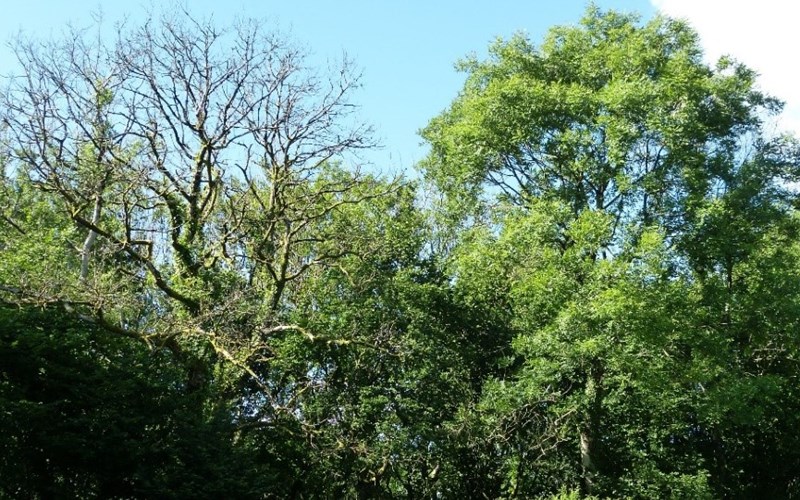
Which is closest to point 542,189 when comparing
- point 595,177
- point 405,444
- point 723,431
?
point 595,177

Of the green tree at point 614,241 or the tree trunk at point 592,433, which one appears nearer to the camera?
the green tree at point 614,241

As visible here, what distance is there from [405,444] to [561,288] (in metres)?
4.21

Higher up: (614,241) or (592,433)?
(614,241)

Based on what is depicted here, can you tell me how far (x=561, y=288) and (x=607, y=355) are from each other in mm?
1442

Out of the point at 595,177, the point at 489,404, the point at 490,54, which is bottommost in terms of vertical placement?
the point at 489,404

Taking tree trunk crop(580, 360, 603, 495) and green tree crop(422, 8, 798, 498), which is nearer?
green tree crop(422, 8, 798, 498)

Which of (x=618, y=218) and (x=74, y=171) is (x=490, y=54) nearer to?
(x=618, y=218)

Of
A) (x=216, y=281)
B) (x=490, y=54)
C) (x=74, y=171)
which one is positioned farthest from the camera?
(x=490, y=54)

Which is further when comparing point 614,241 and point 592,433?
point 592,433

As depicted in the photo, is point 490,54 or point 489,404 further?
point 490,54

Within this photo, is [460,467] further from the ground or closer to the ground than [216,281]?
closer to the ground

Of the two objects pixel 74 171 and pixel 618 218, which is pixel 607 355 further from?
pixel 74 171

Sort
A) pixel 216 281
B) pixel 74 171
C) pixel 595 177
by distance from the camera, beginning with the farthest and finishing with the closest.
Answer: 1. pixel 595 177
2. pixel 216 281
3. pixel 74 171

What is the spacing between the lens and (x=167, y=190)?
14.5m
